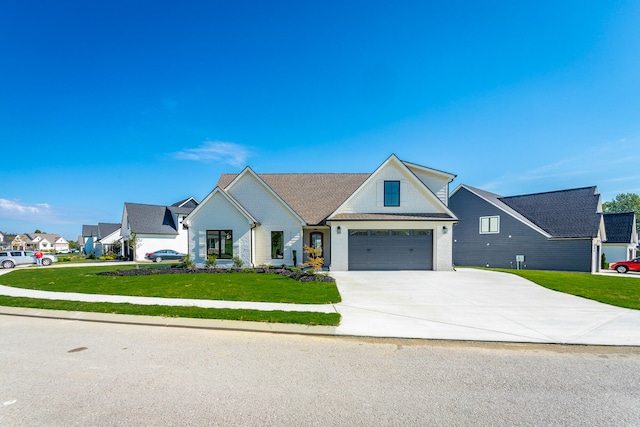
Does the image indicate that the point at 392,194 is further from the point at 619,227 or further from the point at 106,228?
the point at 106,228

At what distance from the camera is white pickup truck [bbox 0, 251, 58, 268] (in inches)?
1040

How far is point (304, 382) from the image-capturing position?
4.50 m

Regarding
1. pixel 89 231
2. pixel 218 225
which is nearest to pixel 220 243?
pixel 218 225

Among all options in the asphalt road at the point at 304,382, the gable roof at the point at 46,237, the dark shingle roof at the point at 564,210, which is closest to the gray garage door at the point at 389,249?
the asphalt road at the point at 304,382

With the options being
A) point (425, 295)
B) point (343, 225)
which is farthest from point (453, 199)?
point (425, 295)

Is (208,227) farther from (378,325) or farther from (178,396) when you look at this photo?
(178,396)

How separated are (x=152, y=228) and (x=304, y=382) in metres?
37.3

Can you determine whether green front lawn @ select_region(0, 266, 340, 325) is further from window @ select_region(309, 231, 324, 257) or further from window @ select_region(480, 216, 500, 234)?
window @ select_region(480, 216, 500, 234)

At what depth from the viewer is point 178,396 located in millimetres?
4082

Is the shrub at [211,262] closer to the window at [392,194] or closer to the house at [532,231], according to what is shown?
the window at [392,194]

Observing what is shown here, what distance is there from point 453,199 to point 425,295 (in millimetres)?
21058

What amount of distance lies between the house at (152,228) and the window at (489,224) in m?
30.4

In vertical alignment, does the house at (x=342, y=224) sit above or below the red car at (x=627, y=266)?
above

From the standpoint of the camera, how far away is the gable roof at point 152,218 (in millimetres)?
35625
